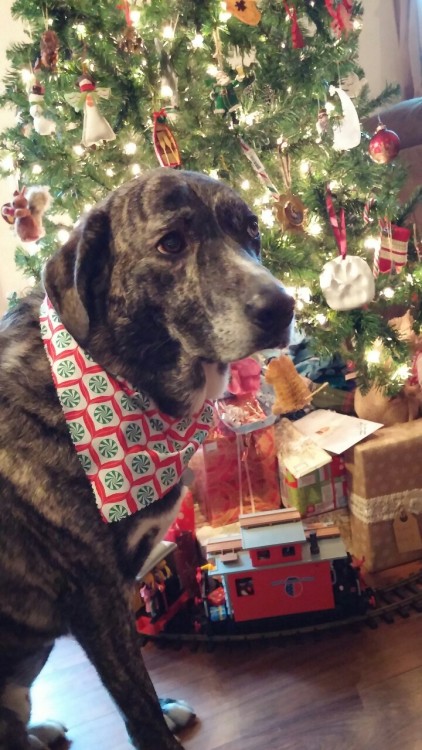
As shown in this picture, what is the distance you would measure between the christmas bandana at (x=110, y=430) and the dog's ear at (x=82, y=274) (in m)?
0.05

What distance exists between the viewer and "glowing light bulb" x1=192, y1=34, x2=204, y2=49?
1.57 meters

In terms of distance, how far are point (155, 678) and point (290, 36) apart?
5.84ft

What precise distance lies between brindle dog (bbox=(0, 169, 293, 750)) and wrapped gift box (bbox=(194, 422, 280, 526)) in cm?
74

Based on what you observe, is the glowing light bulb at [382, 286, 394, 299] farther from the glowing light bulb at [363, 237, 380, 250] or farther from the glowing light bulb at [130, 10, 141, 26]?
the glowing light bulb at [130, 10, 141, 26]

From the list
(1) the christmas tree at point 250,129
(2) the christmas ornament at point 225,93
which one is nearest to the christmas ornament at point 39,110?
(1) the christmas tree at point 250,129

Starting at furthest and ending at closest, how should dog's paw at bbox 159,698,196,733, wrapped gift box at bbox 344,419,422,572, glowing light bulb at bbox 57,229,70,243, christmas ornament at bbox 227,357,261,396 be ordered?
glowing light bulb at bbox 57,229,70,243 < christmas ornament at bbox 227,357,261,396 < wrapped gift box at bbox 344,419,422,572 < dog's paw at bbox 159,698,196,733

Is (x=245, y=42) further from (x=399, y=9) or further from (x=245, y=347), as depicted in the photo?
(x=399, y=9)

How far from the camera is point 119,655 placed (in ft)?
3.33

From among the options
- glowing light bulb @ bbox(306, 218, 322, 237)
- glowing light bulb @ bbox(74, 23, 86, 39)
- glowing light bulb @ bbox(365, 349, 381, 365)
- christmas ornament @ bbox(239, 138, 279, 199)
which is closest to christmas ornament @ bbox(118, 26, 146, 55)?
glowing light bulb @ bbox(74, 23, 86, 39)

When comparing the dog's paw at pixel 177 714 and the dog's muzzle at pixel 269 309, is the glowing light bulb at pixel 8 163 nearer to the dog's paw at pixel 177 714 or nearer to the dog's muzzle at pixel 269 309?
the dog's muzzle at pixel 269 309

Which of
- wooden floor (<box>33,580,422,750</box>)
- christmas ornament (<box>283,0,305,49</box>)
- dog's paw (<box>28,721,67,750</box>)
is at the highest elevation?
christmas ornament (<box>283,0,305,49</box>)

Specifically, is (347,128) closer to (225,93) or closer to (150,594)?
(225,93)

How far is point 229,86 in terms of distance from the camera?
1.56 meters

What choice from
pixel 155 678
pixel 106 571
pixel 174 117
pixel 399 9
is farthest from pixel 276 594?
pixel 399 9
